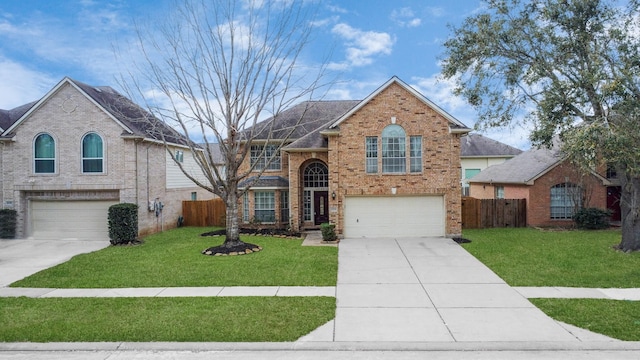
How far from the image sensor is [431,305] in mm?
8062

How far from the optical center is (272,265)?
1149 centimetres

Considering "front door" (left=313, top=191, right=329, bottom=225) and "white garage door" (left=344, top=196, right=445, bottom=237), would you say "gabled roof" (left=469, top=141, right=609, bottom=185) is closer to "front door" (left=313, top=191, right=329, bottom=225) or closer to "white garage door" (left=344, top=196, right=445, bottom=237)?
"white garage door" (left=344, top=196, right=445, bottom=237)

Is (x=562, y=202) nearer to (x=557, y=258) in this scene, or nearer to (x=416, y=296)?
(x=557, y=258)

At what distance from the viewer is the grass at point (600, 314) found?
6641 millimetres

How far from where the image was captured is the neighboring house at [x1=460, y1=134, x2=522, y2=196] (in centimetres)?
3256

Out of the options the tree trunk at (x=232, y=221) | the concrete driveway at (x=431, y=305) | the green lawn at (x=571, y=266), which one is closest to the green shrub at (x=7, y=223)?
the tree trunk at (x=232, y=221)

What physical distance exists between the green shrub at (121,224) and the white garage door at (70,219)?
5.45 feet

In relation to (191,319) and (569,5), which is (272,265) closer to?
(191,319)

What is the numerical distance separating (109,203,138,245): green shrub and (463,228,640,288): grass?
1345 cm

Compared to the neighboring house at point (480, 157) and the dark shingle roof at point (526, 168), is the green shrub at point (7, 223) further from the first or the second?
the neighboring house at point (480, 157)

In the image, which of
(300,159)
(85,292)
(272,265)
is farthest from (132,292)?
(300,159)

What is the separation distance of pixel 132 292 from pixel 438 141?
42.2 ft

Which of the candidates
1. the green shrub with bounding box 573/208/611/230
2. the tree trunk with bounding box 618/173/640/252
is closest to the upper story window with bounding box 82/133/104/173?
the tree trunk with bounding box 618/173/640/252

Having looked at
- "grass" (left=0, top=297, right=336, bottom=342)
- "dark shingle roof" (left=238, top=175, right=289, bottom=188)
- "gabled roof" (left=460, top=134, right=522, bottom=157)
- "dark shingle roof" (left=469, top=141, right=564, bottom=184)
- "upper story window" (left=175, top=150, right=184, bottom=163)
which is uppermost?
"gabled roof" (left=460, top=134, right=522, bottom=157)
